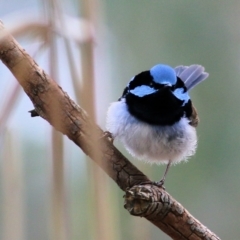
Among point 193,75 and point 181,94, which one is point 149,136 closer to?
point 181,94

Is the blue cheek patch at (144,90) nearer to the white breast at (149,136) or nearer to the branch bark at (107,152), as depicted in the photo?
the white breast at (149,136)

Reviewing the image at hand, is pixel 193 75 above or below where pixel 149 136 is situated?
above

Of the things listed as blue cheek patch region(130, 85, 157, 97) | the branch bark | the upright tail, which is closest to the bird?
blue cheek patch region(130, 85, 157, 97)

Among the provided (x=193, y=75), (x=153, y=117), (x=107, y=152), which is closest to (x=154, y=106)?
(x=153, y=117)

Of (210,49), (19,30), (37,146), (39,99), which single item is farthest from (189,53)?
(19,30)

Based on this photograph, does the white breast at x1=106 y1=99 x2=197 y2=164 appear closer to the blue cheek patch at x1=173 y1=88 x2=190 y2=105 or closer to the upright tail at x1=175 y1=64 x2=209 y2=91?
the blue cheek patch at x1=173 y1=88 x2=190 y2=105

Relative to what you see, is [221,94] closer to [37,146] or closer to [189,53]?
[189,53]
